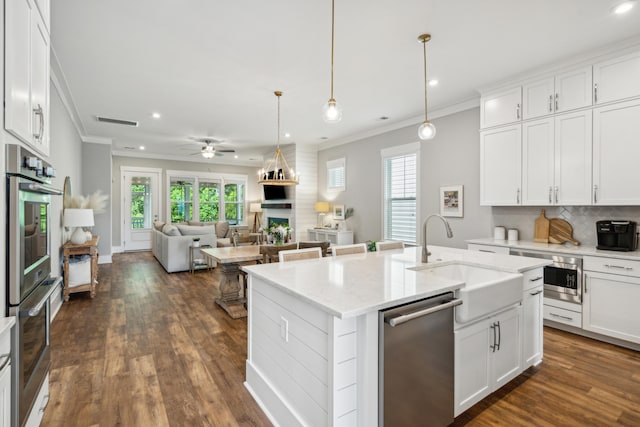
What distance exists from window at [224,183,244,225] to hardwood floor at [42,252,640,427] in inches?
263

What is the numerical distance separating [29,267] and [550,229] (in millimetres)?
4805

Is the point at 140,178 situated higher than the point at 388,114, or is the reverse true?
the point at 388,114

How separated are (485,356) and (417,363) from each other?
2.33 feet

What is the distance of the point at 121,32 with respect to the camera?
9.29 feet

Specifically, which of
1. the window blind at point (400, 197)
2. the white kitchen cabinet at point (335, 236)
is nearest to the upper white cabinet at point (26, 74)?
the window blind at point (400, 197)

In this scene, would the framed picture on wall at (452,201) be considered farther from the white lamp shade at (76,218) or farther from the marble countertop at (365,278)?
the white lamp shade at (76,218)

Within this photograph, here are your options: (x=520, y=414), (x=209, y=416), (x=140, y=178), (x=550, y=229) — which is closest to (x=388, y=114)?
(x=550, y=229)

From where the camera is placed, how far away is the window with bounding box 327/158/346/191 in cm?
716

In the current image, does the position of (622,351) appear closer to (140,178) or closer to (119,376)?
(119,376)

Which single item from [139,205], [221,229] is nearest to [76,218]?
[221,229]

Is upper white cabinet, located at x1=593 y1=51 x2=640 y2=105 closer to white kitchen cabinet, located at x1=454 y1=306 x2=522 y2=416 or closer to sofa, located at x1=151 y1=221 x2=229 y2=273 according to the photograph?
white kitchen cabinet, located at x1=454 y1=306 x2=522 y2=416

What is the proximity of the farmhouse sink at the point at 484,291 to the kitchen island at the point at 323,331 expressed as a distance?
7 cm

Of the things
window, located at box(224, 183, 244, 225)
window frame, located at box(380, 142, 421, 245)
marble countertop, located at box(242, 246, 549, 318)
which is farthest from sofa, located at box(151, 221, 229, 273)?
marble countertop, located at box(242, 246, 549, 318)

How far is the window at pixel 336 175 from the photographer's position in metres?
7.16
